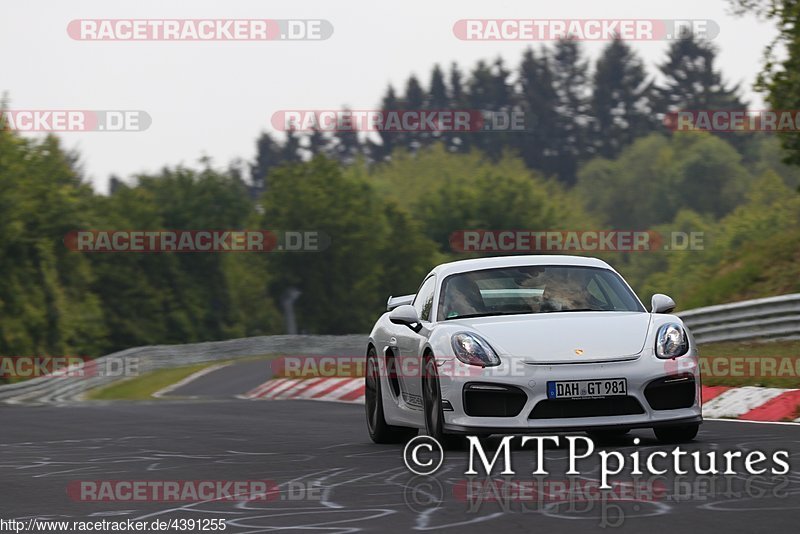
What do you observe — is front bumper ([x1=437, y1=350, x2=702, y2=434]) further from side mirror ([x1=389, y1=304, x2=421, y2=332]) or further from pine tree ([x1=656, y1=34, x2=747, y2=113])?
pine tree ([x1=656, y1=34, x2=747, y2=113])

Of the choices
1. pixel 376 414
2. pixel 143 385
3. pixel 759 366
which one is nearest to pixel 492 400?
pixel 376 414

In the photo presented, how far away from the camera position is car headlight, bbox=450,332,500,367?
9961 millimetres

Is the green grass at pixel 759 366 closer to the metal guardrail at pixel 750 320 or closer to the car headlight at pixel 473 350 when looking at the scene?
the metal guardrail at pixel 750 320

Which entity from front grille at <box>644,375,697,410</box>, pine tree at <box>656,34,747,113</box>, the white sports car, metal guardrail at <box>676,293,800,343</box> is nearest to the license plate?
the white sports car

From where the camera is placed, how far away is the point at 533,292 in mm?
11000

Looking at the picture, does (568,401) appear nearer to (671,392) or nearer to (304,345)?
(671,392)

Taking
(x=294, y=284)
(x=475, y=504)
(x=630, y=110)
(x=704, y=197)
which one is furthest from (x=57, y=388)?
(x=630, y=110)

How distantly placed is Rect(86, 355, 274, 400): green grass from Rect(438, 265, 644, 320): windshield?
2997cm

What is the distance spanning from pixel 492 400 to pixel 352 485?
64.9 inches

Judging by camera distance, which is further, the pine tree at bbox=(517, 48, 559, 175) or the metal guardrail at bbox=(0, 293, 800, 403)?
the pine tree at bbox=(517, 48, 559, 175)

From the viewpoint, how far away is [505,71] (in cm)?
15912

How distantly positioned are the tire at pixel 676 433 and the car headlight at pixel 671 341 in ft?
1.64

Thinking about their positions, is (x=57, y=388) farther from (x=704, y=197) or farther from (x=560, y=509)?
(x=704, y=197)

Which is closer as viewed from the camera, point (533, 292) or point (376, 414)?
point (533, 292)
